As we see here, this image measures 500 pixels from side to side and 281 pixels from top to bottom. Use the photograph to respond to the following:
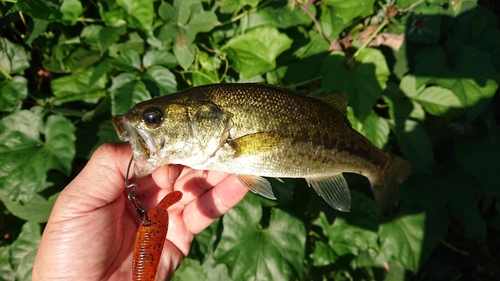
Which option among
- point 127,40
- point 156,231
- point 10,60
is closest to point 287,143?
point 156,231

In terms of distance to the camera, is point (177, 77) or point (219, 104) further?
point (177, 77)

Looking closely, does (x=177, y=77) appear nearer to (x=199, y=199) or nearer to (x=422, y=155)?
(x=199, y=199)

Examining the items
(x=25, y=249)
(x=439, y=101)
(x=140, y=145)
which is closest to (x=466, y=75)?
(x=439, y=101)

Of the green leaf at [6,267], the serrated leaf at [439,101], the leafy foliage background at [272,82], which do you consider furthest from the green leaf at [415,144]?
the green leaf at [6,267]

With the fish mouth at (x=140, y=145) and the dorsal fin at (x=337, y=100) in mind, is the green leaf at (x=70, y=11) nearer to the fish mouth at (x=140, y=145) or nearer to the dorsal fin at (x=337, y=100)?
the fish mouth at (x=140, y=145)

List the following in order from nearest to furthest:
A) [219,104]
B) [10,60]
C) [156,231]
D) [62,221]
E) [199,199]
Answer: [156,231] → [219,104] → [62,221] → [199,199] → [10,60]

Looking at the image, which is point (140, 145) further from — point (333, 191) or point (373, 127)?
point (373, 127)
